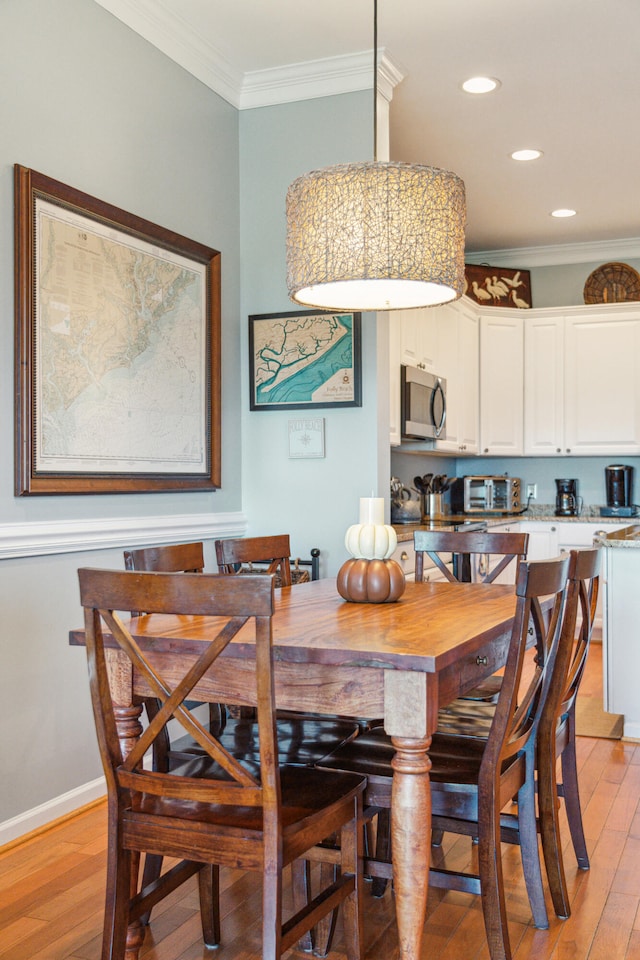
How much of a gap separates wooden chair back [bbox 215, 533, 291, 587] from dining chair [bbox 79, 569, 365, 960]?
0.84 meters

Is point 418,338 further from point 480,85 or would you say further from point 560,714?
point 560,714

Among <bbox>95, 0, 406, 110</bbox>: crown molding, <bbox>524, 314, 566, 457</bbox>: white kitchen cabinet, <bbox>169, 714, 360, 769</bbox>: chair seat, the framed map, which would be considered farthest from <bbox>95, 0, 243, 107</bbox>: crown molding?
<bbox>524, 314, 566, 457</bbox>: white kitchen cabinet

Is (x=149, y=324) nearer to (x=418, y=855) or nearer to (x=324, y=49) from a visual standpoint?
(x=324, y=49)

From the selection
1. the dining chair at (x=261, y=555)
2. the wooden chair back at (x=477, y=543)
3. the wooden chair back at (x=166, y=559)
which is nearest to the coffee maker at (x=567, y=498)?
the wooden chair back at (x=477, y=543)

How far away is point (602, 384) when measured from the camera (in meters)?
6.33

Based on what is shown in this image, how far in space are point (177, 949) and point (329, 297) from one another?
178 centimetres

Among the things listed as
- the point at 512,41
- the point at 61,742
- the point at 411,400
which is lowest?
the point at 61,742

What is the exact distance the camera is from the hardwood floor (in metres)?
2.03

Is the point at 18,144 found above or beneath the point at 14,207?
above

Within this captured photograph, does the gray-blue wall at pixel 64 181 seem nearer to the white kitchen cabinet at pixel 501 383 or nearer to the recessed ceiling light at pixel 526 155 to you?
the recessed ceiling light at pixel 526 155

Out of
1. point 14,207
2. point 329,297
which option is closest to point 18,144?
point 14,207

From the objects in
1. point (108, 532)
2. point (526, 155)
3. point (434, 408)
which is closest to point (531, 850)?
point (108, 532)

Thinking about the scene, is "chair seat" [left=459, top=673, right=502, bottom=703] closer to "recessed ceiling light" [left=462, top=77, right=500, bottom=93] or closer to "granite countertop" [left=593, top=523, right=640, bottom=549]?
"granite countertop" [left=593, top=523, right=640, bottom=549]

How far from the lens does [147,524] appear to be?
129 inches
